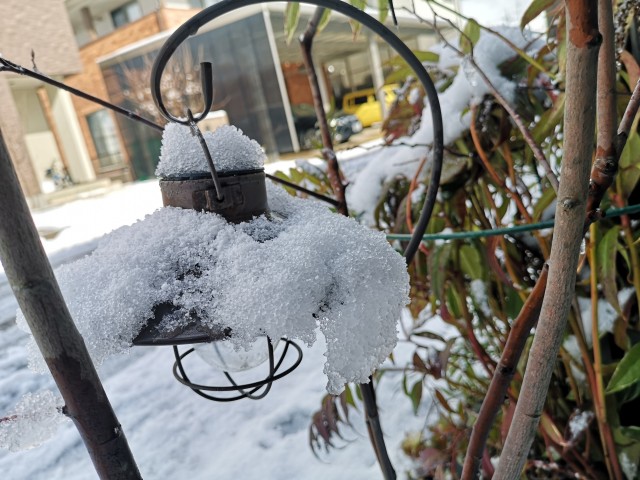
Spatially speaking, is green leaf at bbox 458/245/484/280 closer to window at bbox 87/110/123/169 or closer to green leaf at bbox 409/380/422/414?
green leaf at bbox 409/380/422/414

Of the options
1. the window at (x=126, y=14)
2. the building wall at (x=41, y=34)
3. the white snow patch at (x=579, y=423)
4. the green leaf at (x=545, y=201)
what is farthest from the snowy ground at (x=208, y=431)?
the window at (x=126, y=14)

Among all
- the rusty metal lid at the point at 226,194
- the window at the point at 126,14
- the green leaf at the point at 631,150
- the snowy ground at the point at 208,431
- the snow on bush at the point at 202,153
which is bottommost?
the snowy ground at the point at 208,431

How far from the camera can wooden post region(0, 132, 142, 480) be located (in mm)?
291

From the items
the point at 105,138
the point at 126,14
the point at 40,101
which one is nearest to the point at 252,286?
the point at 40,101

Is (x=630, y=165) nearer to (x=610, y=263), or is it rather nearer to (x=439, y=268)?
(x=610, y=263)

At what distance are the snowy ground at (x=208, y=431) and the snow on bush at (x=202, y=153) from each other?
3.47ft

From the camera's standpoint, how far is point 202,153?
16.6 inches

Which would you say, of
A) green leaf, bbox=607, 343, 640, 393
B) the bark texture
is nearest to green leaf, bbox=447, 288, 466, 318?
green leaf, bbox=607, 343, 640, 393

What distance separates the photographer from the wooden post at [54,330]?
29 cm

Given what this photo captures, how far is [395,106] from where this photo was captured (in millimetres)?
1277

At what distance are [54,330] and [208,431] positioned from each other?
157 cm

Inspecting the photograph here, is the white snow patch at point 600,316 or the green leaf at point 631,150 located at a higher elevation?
the green leaf at point 631,150

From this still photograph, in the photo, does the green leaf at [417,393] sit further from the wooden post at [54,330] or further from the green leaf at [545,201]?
the wooden post at [54,330]

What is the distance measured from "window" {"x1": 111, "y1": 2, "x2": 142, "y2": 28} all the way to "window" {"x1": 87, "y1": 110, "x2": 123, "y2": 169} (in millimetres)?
2826
